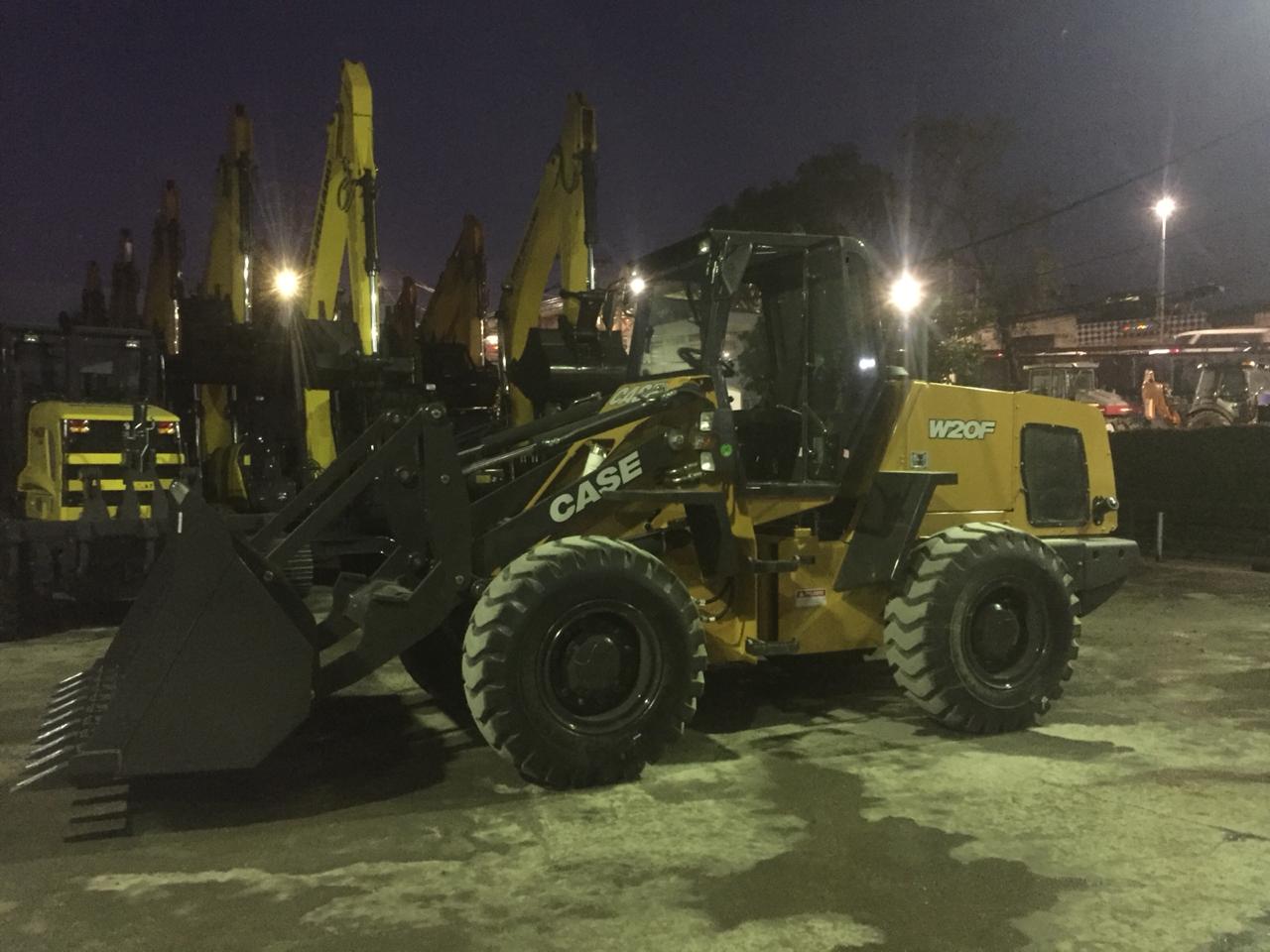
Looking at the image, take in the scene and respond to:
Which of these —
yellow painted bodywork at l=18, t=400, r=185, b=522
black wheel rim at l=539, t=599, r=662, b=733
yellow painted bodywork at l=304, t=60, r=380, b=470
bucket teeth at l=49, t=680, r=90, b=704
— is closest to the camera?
black wheel rim at l=539, t=599, r=662, b=733

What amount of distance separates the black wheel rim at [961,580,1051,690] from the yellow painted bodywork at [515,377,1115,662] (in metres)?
0.55

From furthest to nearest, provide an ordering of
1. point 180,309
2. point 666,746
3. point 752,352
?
point 180,309 → point 752,352 → point 666,746

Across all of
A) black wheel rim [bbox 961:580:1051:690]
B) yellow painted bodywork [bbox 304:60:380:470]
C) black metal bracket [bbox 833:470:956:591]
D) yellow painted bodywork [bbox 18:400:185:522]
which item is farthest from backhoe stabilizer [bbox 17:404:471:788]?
yellow painted bodywork [bbox 304:60:380:470]

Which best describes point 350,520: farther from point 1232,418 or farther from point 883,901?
point 1232,418

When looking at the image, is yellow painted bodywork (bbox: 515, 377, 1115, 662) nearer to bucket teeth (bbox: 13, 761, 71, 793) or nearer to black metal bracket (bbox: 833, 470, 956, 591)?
black metal bracket (bbox: 833, 470, 956, 591)

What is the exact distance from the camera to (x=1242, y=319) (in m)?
48.7

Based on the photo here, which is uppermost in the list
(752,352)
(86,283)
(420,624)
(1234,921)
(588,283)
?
(86,283)

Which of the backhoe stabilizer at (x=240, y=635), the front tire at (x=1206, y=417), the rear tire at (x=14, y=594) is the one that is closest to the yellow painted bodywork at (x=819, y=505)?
the backhoe stabilizer at (x=240, y=635)

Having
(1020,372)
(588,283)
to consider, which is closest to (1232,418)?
(1020,372)

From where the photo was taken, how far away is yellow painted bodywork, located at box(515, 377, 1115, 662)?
19.1 feet

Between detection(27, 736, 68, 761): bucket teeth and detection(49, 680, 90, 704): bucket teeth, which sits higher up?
detection(49, 680, 90, 704): bucket teeth

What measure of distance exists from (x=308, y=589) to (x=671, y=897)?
7685 mm

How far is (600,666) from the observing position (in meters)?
5.18

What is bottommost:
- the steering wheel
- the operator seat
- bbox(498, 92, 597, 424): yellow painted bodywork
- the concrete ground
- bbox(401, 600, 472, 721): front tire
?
the concrete ground
